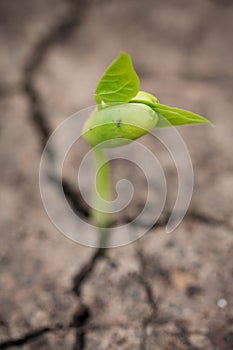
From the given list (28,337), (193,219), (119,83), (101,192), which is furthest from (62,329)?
(119,83)

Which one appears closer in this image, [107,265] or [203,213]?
[107,265]

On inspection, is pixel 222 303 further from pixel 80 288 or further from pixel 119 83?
pixel 119 83


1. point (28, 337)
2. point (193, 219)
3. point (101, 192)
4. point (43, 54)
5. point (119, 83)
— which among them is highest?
point (119, 83)

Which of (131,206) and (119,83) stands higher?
(119,83)

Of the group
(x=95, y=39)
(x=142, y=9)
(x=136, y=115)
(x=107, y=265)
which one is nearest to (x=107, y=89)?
(x=136, y=115)

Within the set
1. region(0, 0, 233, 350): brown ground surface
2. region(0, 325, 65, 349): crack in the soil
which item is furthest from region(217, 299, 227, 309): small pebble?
region(0, 325, 65, 349): crack in the soil

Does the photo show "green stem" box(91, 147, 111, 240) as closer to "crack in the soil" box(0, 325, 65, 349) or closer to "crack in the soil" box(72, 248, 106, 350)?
"crack in the soil" box(72, 248, 106, 350)

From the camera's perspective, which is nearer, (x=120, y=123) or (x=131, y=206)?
(x=120, y=123)

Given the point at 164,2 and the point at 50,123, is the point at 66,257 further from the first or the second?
the point at 164,2
